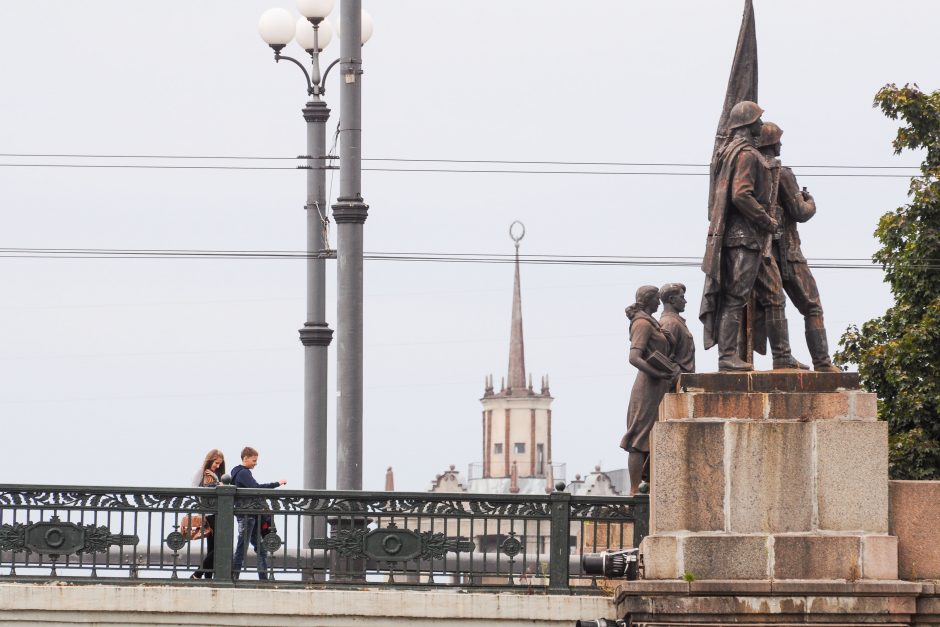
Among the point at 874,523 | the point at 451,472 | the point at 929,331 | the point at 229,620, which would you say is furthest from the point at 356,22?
the point at 451,472

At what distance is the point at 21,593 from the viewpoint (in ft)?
56.0

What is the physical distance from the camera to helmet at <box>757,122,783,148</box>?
650 inches

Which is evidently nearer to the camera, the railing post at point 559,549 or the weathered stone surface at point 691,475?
the weathered stone surface at point 691,475

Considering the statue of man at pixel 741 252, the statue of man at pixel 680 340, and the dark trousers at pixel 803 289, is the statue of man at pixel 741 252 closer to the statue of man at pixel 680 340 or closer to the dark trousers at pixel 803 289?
the dark trousers at pixel 803 289

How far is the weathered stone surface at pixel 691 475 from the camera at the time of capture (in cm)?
1569

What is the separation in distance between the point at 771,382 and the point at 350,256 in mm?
5068

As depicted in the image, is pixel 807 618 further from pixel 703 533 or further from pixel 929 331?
pixel 929 331

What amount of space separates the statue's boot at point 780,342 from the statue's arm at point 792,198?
2.67 feet

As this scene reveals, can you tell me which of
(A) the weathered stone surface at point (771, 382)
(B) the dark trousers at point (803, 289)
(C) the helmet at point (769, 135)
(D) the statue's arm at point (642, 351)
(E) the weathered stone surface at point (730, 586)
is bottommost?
(E) the weathered stone surface at point (730, 586)

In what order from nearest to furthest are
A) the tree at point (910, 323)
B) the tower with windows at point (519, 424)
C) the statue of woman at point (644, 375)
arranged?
the statue of woman at point (644, 375) → the tree at point (910, 323) → the tower with windows at point (519, 424)

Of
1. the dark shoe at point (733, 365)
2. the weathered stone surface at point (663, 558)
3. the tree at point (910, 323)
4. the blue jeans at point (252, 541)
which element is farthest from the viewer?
the tree at point (910, 323)

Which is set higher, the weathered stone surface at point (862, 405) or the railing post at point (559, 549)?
the weathered stone surface at point (862, 405)

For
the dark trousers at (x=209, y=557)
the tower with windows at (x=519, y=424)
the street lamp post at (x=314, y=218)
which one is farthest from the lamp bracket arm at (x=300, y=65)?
the tower with windows at (x=519, y=424)

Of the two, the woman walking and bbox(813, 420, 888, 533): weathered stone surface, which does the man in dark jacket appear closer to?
the woman walking
